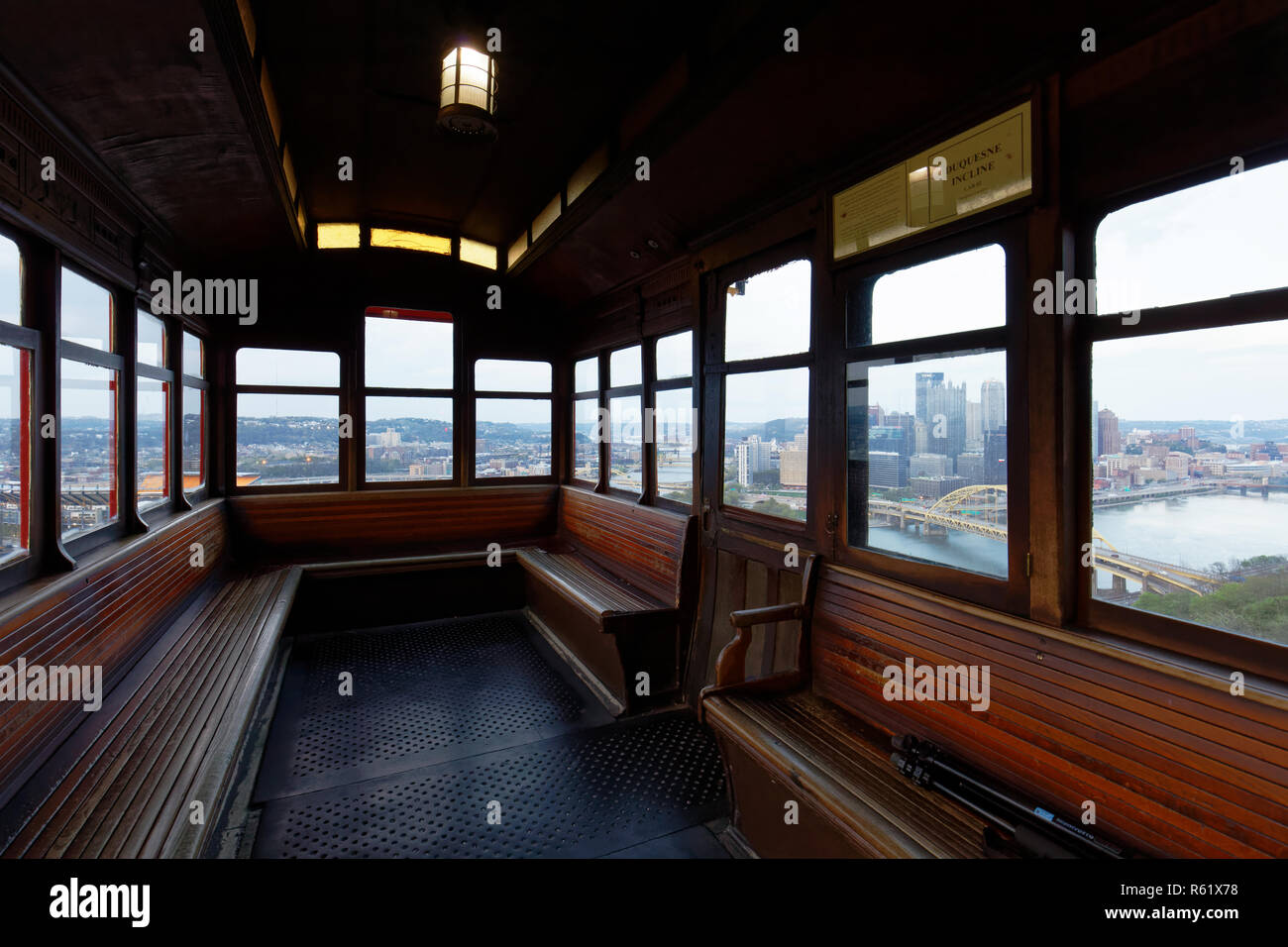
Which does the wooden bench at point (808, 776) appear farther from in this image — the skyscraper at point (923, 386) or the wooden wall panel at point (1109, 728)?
the skyscraper at point (923, 386)

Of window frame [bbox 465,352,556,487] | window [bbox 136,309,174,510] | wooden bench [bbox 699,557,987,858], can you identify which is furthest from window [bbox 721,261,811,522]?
window [bbox 136,309,174,510]

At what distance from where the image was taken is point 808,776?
2264mm

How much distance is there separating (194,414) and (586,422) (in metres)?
3.58

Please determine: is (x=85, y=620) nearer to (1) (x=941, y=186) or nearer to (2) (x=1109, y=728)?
(2) (x=1109, y=728)

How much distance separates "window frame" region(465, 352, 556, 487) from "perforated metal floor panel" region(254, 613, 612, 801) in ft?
6.16

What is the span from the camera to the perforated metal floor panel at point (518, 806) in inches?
108

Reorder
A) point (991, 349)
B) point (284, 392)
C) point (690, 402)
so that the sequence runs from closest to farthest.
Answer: point (991, 349) < point (690, 402) < point (284, 392)

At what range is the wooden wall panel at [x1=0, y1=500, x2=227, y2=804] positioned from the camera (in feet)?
7.13

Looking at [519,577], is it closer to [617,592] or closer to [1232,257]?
[617,592]

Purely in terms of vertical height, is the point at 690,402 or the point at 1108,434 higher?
the point at 690,402

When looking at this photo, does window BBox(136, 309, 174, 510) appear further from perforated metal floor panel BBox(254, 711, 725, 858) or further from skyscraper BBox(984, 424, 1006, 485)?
skyscraper BBox(984, 424, 1006, 485)

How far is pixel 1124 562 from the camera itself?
79.2 inches

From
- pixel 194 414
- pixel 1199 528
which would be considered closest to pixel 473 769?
pixel 1199 528

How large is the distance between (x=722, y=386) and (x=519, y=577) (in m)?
3.36
